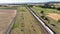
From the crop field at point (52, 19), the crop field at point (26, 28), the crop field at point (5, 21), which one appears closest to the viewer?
the crop field at point (26, 28)

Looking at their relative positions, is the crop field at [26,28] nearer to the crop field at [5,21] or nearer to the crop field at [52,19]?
the crop field at [5,21]

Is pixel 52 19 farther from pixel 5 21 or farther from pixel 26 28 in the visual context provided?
pixel 26 28

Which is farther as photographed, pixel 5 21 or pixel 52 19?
pixel 52 19

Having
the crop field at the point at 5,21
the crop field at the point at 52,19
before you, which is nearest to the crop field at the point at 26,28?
the crop field at the point at 5,21

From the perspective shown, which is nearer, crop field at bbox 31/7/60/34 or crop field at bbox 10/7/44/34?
crop field at bbox 10/7/44/34

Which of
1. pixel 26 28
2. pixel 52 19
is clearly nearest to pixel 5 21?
pixel 52 19

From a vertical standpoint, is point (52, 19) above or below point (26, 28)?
below

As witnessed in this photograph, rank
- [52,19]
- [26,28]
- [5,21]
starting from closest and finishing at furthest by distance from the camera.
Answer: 1. [26,28]
2. [5,21]
3. [52,19]

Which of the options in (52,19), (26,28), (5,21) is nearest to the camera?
(26,28)

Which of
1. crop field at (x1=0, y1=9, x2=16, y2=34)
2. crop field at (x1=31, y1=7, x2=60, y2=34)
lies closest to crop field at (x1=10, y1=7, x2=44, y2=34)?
crop field at (x1=0, y1=9, x2=16, y2=34)

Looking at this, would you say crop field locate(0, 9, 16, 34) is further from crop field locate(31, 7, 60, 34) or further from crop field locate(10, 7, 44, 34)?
crop field locate(31, 7, 60, 34)

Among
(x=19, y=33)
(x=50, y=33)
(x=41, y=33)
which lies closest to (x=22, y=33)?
(x=19, y=33)
